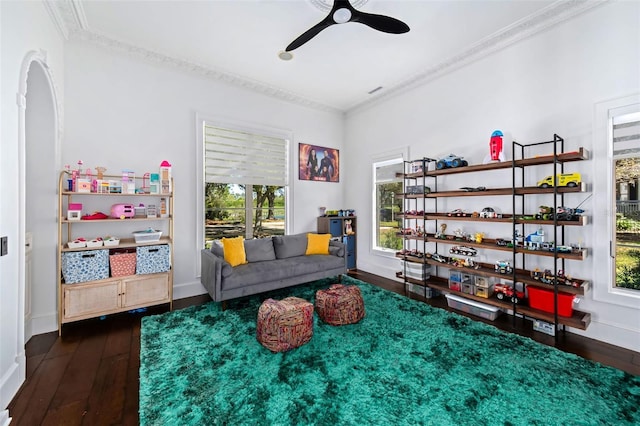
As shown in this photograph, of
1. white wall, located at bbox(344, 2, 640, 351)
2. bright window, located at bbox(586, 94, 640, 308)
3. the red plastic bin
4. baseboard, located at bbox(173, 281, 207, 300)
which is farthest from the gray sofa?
bright window, located at bbox(586, 94, 640, 308)

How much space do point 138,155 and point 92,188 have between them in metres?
0.77

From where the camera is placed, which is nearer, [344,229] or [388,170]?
[388,170]

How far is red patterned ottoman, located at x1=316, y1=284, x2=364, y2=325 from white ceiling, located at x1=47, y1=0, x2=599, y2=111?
314 centimetres

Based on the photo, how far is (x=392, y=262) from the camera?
16.0ft

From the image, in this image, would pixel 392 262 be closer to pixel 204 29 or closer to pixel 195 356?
pixel 195 356

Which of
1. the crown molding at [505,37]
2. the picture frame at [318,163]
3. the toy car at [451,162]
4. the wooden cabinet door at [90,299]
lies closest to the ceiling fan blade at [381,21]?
the crown molding at [505,37]

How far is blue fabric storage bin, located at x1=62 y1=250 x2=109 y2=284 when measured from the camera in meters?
2.89

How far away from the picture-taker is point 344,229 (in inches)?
214

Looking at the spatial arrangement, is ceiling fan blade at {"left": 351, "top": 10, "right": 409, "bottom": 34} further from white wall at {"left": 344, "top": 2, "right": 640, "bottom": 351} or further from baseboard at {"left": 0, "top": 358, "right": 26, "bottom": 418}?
baseboard at {"left": 0, "top": 358, "right": 26, "bottom": 418}

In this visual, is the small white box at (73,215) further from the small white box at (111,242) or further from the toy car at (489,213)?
the toy car at (489,213)

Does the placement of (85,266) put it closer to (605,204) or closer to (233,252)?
(233,252)

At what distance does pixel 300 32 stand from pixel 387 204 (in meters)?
3.23

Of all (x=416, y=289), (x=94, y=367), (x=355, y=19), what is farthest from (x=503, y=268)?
(x=94, y=367)

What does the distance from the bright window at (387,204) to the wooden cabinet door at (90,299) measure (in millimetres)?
4164
